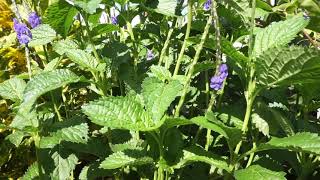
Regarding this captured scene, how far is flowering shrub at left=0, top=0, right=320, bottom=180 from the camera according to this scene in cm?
129

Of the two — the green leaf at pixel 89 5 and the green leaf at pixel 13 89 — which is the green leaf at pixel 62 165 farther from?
the green leaf at pixel 89 5

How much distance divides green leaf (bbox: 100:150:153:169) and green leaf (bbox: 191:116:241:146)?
0.67 feet

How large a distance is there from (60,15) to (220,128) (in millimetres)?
639

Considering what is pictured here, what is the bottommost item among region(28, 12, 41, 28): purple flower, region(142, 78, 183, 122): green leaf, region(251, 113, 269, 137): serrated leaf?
region(251, 113, 269, 137): serrated leaf

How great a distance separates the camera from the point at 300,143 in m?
1.25

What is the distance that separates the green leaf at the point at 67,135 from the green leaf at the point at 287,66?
0.63 meters

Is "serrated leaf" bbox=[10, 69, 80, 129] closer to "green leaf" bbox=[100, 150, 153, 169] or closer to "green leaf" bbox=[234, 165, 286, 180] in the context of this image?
"green leaf" bbox=[100, 150, 153, 169]

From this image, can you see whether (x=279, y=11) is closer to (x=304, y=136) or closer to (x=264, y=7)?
(x=264, y=7)

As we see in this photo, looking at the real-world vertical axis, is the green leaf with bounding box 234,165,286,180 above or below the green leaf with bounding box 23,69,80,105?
below

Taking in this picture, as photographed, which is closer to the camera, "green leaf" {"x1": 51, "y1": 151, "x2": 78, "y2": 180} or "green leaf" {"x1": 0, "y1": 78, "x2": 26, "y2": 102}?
"green leaf" {"x1": 51, "y1": 151, "x2": 78, "y2": 180}

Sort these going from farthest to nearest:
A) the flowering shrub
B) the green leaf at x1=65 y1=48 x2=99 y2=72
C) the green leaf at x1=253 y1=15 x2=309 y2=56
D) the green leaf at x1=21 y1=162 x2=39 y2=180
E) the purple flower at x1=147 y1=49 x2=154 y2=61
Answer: the purple flower at x1=147 y1=49 x2=154 y2=61 → the green leaf at x1=21 y1=162 x2=39 y2=180 → the green leaf at x1=65 y1=48 x2=99 y2=72 → the green leaf at x1=253 y1=15 x2=309 y2=56 → the flowering shrub

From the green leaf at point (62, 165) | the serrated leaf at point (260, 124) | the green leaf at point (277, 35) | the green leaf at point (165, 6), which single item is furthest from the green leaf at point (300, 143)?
the green leaf at point (62, 165)

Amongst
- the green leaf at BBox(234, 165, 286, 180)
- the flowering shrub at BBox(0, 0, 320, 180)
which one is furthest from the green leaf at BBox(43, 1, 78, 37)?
the green leaf at BBox(234, 165, 286, 180)

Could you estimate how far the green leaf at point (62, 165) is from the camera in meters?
1.60
